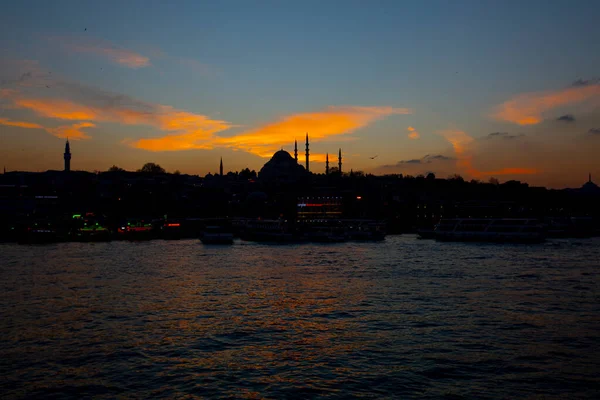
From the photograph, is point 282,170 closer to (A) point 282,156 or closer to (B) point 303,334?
(A) point 282,156

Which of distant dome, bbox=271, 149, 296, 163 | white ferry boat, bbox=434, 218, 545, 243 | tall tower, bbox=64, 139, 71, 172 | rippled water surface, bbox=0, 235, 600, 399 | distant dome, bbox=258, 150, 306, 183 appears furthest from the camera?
distant dome, bbox=271, 149, 296, 163

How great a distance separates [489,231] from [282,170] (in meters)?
79.8

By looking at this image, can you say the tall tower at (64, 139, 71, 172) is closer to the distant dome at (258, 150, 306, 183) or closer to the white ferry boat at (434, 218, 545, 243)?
the distant dome at (258, 150, 306, 183)

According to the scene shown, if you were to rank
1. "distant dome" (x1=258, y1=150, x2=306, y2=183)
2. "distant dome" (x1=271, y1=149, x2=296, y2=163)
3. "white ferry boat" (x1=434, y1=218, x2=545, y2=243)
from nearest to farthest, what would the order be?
"white ferry boat" (x1=434, y1=218, x2=545, y2=243), "distant dome" (x1=258, y1=150, x2=306, y2=183), "distant dome" (x1=271, y1=149, x2=296, y2=163)

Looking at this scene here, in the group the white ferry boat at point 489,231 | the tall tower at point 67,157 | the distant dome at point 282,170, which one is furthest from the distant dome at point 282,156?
the white ferry boat at point 489,231

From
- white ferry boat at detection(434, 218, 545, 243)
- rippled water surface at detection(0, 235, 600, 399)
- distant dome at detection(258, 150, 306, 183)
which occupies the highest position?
distant dome at detection(258, 150, 306, 183)

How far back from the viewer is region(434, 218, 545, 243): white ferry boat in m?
53.6

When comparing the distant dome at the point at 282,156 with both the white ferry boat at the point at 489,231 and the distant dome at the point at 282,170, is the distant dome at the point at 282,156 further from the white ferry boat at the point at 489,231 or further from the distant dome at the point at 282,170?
the white ferry boat at the point at 489,231

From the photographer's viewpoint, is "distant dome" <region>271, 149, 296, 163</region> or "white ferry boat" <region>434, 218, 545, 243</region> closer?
"white ferry boat" <region>434, 218, 545, 243</region>

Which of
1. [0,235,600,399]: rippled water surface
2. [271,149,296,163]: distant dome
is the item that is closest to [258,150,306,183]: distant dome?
[271,149,296,163]: distant dome

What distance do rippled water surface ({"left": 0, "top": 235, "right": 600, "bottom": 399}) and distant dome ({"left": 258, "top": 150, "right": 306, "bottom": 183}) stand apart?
102097mm

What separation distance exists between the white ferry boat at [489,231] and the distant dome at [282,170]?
69495mm

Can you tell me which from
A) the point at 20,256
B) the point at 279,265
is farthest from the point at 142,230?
the point at 279,265

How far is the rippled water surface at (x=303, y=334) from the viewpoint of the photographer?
1076cm
